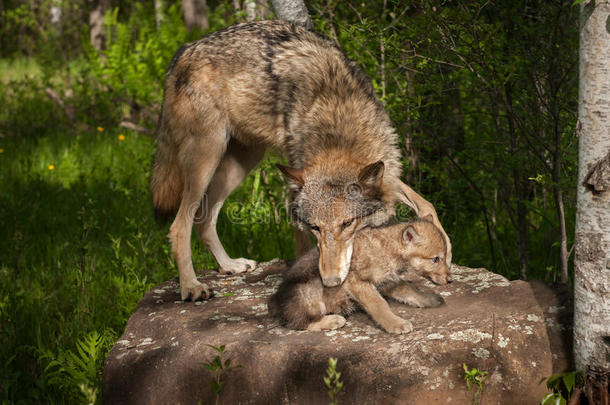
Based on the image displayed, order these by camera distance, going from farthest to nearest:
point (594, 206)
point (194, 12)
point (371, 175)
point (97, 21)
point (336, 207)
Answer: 1. point (97, 21)
2. point (194, 12)
3. point (371, 175)
4. point (336, 207)
5. point (594, 206)

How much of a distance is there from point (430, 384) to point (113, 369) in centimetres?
164

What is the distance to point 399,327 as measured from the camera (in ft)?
9.96

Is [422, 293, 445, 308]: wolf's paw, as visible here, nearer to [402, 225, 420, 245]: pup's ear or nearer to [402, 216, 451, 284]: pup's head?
[402, 216, 451, 284]: pup's head

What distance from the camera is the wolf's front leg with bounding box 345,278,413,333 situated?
10.00 feet

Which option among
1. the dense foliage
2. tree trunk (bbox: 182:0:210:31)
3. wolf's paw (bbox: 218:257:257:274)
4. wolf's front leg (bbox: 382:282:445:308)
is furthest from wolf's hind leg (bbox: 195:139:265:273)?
tree trunk (bbox: 182:0:210:31)

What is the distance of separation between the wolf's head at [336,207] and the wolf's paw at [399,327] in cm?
35

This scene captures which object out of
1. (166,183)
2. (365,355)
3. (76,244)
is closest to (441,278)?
(365,355)

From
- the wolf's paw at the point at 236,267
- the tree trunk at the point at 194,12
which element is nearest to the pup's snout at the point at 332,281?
the wolf's paw at the point at 236,267

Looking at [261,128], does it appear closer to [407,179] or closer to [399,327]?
[407,179]

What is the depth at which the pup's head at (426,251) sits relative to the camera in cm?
343

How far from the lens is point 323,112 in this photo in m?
4.27

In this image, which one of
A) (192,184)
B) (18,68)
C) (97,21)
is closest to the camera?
(192,184)

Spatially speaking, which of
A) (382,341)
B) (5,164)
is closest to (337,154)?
(382,341)

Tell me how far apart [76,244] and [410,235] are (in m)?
2.82
